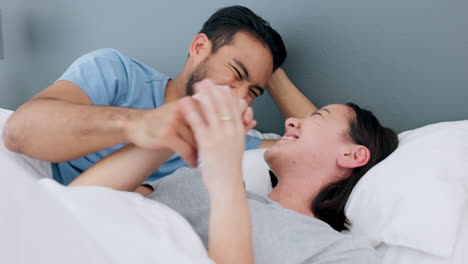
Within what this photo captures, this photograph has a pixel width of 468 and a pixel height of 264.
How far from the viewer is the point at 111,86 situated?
50.6 inches

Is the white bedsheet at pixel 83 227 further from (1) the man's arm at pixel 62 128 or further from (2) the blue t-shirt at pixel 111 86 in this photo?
(2) the blue t-shirt at pixel 111 86

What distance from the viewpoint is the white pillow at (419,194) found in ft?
2.89

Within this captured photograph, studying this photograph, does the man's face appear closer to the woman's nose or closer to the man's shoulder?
the man's shoulder

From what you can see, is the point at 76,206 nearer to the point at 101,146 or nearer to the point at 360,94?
the point at 101,146

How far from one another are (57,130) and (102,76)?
336mm

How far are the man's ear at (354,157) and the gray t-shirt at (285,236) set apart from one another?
0.22 meters

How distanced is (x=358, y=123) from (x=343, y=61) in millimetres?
371

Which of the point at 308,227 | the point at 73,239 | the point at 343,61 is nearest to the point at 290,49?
the point at 343,61

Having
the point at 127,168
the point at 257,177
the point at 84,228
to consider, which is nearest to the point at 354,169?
the point at 257,177

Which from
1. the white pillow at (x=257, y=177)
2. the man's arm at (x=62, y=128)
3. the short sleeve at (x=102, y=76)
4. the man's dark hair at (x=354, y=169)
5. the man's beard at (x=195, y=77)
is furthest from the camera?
the man's beard at (x=195, y=77)

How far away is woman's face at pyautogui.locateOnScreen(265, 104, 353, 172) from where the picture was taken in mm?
1088

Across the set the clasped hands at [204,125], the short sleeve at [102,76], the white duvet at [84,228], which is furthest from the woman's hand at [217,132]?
the short sleeve at [102,76]

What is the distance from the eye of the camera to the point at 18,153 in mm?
1052

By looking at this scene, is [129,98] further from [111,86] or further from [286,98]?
[286,98]
